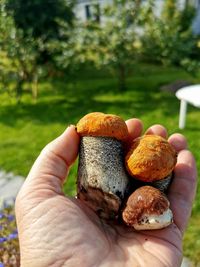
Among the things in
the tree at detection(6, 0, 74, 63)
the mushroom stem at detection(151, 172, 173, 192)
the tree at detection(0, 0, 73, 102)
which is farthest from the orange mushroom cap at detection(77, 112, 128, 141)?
the tree at detection(6, 0, 74, 63)

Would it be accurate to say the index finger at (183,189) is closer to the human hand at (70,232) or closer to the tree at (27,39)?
the human hand at (70,232)

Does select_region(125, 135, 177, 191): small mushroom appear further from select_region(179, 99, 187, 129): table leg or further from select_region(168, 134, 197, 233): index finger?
select_region(179, 99, 187, 129): table leg

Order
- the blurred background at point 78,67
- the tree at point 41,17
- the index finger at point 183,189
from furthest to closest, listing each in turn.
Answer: the tree at point 41,17, the blurred background at point 78,67, the index finger at point 183,189

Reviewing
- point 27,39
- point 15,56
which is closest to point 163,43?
point 27,39

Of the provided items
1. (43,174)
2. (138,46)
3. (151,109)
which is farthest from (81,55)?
(43,174)

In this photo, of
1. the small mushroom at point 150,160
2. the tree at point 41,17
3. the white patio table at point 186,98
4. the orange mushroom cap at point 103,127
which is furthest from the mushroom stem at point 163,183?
the tree at point 41,17

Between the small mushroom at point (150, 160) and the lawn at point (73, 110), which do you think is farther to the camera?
the lawn at point (73, 110)

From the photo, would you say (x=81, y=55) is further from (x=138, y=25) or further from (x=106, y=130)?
(x=106, y=130)
